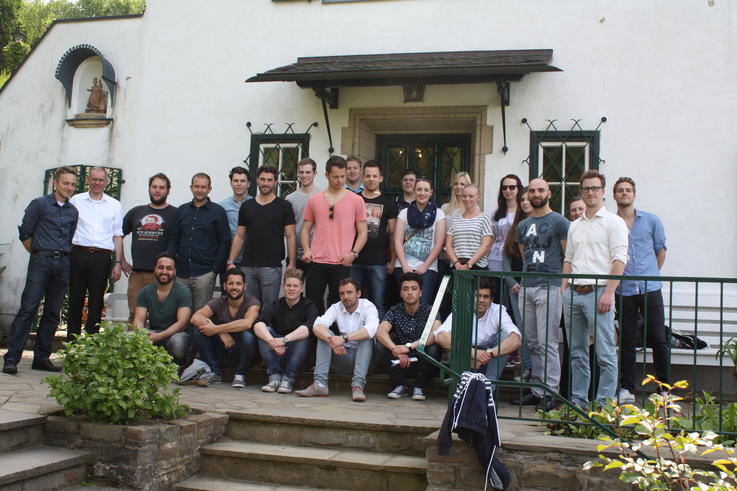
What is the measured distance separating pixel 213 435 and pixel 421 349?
5.30ft

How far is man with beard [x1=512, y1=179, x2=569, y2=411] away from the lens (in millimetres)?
5754

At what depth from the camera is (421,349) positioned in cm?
539

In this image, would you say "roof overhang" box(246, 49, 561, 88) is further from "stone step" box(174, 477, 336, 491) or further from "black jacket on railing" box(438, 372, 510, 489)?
"stone step" box(174, 477, 336, 491)

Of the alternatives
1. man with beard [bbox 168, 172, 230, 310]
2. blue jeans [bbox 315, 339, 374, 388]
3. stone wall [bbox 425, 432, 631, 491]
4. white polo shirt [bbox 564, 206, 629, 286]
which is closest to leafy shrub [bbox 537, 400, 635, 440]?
stone wall [bbox 425, 432, 631, 491]

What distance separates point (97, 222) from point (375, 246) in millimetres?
2845

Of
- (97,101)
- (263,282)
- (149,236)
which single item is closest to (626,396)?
(263,282)

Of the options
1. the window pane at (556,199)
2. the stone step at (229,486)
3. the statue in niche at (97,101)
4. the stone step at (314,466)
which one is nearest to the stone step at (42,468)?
the stone step at (229,486)

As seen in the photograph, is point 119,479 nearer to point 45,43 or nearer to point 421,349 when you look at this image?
point 421,349

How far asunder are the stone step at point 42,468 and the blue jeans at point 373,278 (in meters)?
3.16

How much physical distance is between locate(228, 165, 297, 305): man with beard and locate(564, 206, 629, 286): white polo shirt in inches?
116

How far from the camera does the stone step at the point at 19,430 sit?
455cm

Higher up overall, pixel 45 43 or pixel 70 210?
pixel 45 43

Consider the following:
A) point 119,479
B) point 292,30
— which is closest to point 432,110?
point 292,30

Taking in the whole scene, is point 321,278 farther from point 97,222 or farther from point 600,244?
point 600,244
